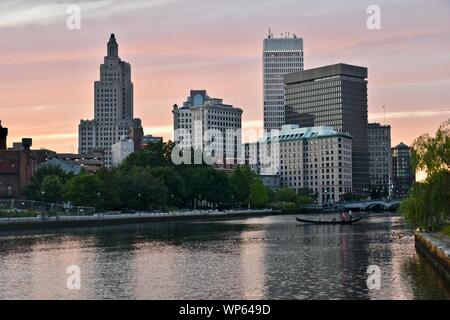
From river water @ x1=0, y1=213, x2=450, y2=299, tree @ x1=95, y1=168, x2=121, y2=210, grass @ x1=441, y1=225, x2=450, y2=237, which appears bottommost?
river water @ x1=0, y1=213, x2=450, y2=299

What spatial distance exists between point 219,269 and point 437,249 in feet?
63.2

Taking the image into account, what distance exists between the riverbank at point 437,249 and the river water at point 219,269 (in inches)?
37.2

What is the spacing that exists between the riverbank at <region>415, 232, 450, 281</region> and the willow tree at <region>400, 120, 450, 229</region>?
134 inches

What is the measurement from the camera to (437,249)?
5891cm

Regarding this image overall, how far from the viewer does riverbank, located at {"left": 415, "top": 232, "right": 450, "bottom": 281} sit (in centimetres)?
5441

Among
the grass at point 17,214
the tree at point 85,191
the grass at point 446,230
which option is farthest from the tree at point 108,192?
the grass at point 446,230

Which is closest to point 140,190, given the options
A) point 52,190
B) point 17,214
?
point 52,190

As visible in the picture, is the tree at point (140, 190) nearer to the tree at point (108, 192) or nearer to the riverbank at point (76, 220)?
the tree at point (108, 192)

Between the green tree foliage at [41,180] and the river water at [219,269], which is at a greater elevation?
the green tree foliage at [41,180]

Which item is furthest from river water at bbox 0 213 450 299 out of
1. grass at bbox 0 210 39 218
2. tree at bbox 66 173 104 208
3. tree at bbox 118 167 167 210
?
tree at bbox 118 167 167 210

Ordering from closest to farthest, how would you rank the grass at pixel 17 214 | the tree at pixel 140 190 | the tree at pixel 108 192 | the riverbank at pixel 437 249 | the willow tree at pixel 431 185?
the riverbank at pixel 437 249, the willow tree at pixel 431 185, the grass at pixel 17 214, the tree at pixel 108 192, the tree at pixel 140 190

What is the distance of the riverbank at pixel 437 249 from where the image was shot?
54406 mm

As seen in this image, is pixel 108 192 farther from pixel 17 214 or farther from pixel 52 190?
Answer: pixel 17 214

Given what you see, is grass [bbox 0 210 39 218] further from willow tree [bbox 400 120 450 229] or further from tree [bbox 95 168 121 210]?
willow tree [bbox 400 120 450 229]
